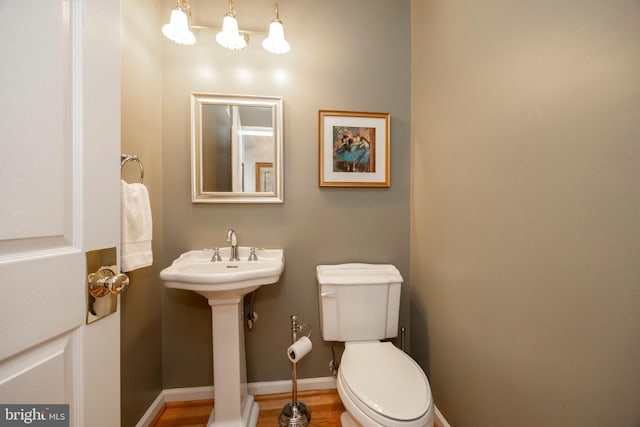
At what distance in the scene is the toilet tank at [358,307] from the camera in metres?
1.31

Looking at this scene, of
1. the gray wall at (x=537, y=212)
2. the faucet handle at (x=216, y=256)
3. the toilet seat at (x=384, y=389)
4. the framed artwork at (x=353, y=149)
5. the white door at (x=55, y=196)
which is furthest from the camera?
the framed artwork at (x=353, y=149)

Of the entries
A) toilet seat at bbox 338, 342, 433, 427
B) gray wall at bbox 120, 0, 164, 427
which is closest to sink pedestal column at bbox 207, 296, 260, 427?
gray wall at bbox 120, 0, 164, 427

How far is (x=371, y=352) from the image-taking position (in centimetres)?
118

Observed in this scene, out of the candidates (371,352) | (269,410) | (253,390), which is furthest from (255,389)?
(371,352)

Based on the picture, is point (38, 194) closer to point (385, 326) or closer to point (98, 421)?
point (98, 421)

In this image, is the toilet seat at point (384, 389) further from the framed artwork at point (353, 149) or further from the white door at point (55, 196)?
the framed artwork at point (353, 149)

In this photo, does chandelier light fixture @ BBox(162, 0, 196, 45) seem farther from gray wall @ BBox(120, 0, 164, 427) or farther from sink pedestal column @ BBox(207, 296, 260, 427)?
sink pedestal column @ BBox(207, 296, 260, 427)

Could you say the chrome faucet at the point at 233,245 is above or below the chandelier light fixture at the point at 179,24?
below

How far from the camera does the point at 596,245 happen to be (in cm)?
64

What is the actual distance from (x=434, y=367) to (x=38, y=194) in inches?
66.4

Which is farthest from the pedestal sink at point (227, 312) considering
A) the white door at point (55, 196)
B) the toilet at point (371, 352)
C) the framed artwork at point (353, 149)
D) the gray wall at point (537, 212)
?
the gray wall at point (537, 212)

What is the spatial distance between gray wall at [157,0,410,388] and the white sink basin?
9cm

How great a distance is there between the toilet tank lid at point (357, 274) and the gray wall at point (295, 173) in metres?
0.07

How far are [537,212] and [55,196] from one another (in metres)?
1.23
